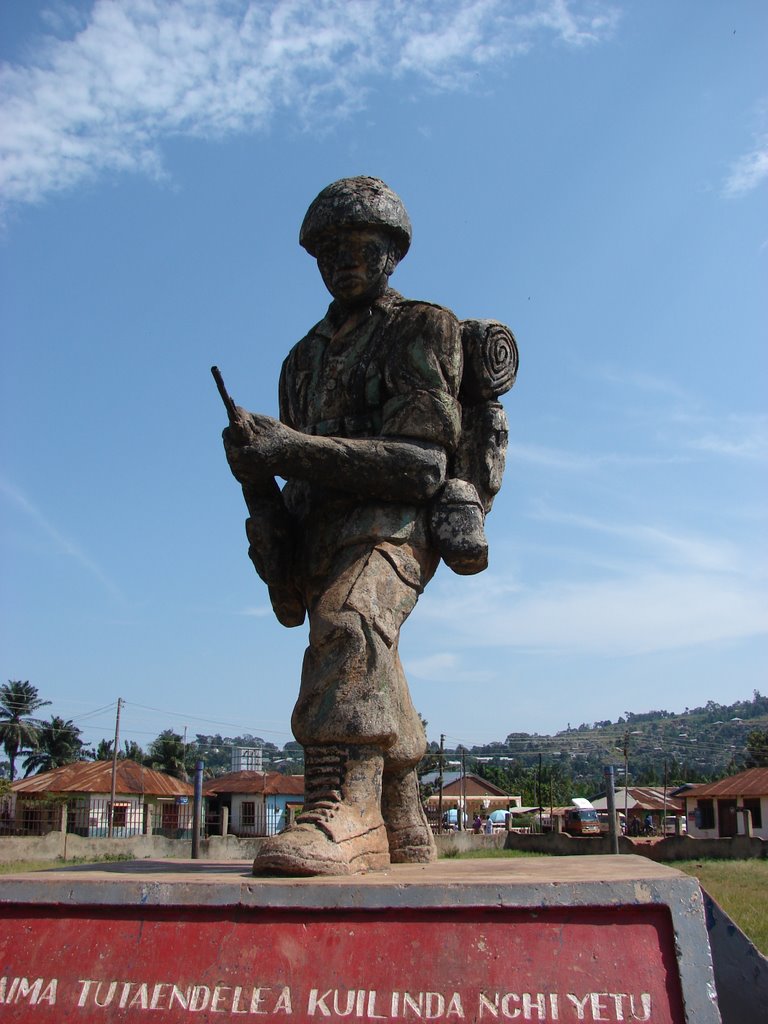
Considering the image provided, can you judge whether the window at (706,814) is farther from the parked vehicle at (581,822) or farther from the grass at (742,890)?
the grass at (742,890)

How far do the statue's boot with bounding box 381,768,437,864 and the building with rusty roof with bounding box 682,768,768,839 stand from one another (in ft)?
101

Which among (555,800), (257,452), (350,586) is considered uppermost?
(257,452)

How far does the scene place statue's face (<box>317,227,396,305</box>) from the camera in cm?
404

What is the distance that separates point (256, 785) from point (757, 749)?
93.1ft

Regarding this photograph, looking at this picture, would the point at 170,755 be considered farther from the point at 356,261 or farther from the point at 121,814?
the point at 356,261

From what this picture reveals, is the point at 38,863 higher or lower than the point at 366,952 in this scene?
lower

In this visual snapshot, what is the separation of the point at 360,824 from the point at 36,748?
54.1m

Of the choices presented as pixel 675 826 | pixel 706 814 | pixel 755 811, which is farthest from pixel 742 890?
pixel 706 814

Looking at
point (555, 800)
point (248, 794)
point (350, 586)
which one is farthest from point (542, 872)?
point (555, 800)

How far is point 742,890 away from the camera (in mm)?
12180

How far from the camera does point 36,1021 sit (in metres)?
2.51

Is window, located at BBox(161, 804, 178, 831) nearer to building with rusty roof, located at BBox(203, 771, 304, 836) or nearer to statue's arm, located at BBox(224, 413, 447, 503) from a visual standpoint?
building with rusty roof, located at BBox(203, 771, 304, 836)

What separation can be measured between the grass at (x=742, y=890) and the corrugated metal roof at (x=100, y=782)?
Result: 20883 millimetres

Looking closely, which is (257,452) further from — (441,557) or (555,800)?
(555,800)
